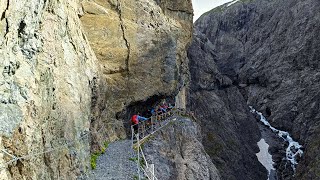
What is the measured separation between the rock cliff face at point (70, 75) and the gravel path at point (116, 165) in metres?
0.86

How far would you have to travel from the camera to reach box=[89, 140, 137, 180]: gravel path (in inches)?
712

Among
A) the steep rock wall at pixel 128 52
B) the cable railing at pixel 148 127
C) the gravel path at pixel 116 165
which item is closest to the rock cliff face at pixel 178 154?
the cable railing at pixel 148 127

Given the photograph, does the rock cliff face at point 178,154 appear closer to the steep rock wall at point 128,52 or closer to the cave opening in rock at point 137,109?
the cave opening in rock at point 137,109

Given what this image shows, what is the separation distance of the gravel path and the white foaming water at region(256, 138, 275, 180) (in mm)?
49464

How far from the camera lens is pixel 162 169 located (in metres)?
22.6

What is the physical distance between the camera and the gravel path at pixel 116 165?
59.4 feet

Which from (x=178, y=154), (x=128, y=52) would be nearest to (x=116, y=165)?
(x=178, y=154)

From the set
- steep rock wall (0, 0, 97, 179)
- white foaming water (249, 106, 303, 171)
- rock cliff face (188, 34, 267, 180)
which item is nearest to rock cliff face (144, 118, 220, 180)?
steep rock wall (0, 0, 97, 179)

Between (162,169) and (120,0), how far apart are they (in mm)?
15248

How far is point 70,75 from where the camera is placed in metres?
17.8

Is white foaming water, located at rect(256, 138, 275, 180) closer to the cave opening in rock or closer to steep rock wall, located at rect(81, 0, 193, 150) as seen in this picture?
the cave opening in rock

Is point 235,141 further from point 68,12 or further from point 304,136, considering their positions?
point 68,12

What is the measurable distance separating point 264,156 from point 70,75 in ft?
196

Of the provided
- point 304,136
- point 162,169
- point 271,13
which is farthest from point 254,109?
point 162,169
